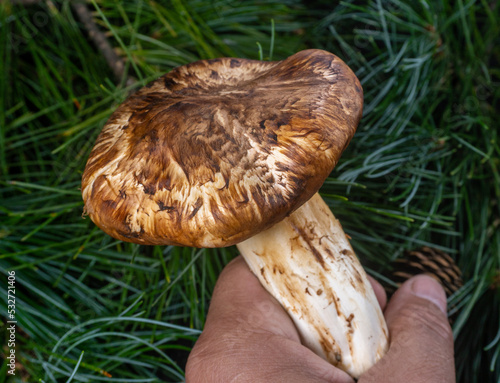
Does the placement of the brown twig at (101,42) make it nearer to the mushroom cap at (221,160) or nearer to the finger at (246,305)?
the mushroom cap at (221,160)

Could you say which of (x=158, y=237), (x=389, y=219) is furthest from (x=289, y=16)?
(x=158, y=237)

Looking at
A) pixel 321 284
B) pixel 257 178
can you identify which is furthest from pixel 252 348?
pixel 257 178

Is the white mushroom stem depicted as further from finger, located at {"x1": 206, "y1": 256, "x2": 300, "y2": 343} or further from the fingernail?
the fingernail

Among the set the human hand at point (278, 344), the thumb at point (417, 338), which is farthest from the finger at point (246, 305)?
the thumb at point (417, 338)

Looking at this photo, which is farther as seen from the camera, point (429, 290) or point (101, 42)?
point (101, 42)

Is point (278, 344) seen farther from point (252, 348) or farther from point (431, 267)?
point (431, 267)

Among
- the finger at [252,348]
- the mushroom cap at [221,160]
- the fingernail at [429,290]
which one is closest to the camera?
the mushroom cap at [221,160]
